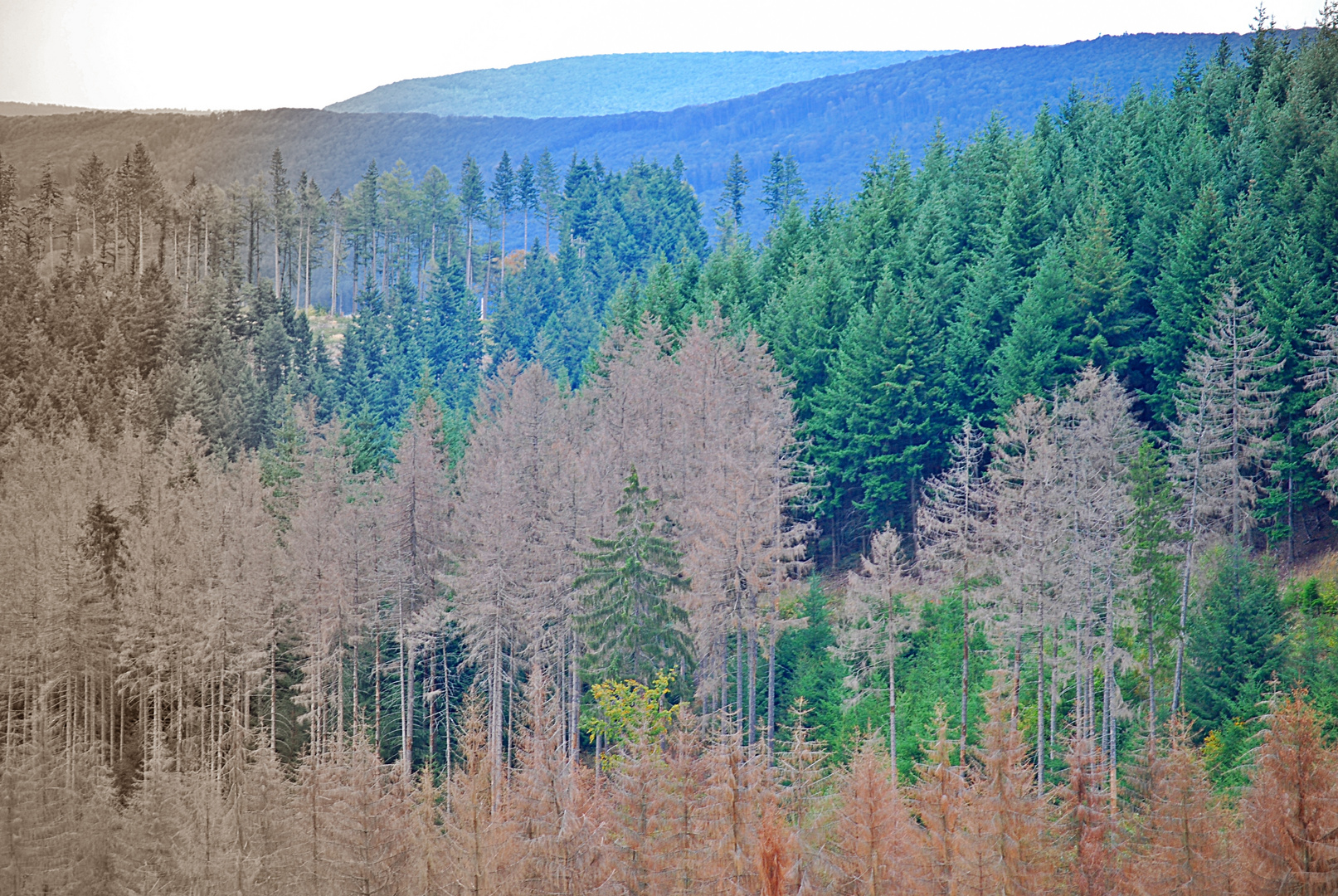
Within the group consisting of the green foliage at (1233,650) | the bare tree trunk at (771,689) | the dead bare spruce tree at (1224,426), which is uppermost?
the dead bare spruce tree at (1224,426)

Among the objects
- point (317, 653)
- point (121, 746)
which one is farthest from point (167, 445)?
point (317, 653)

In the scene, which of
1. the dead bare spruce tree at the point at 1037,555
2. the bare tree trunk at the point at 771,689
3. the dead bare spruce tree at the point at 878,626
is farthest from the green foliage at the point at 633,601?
the dead bare spruce tree at the point at 1037,555

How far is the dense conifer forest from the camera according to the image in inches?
1443

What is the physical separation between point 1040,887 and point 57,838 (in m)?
39.7

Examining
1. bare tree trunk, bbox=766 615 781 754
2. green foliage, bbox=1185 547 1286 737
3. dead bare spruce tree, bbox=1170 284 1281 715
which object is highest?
dead bare spruce tree, bbox=1170 284 1281 715

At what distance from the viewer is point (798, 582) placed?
56781 mm

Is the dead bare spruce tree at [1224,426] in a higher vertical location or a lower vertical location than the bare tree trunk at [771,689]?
higher

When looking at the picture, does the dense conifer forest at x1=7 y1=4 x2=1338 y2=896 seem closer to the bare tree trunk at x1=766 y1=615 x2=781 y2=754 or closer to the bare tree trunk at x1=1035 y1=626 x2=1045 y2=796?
the bare tree trunk at x1=1035 y1=626 x2=1045 y2=796

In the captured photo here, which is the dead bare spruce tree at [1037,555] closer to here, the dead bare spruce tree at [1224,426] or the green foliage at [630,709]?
the dead bare spruce tree at [1224,426]

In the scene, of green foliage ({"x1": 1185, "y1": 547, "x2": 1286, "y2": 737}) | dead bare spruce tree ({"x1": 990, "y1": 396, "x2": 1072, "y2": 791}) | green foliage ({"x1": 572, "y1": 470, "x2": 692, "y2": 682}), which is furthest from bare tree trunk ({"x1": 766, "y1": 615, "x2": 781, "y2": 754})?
green foliage ({"x1": 1185, "y1": 547, "x2": 1286, "y2": 737})

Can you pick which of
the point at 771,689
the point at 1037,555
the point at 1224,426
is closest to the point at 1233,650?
the point at 1037,555

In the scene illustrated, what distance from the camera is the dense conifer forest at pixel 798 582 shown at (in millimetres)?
36656

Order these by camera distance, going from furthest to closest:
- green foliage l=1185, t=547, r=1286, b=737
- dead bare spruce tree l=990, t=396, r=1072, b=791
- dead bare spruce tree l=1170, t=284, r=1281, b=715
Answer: dead bare spruce tree l=1170, t=284, r=1281, b=715, dead bare spruce tree l=990, t=396, r=1072, b=791, green foliage l=1185, t=547, r=1286, b=737

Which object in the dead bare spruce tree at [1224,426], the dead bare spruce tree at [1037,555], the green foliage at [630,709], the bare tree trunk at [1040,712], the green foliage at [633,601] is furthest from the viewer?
the dead bare spruce tree at [1224,426]
